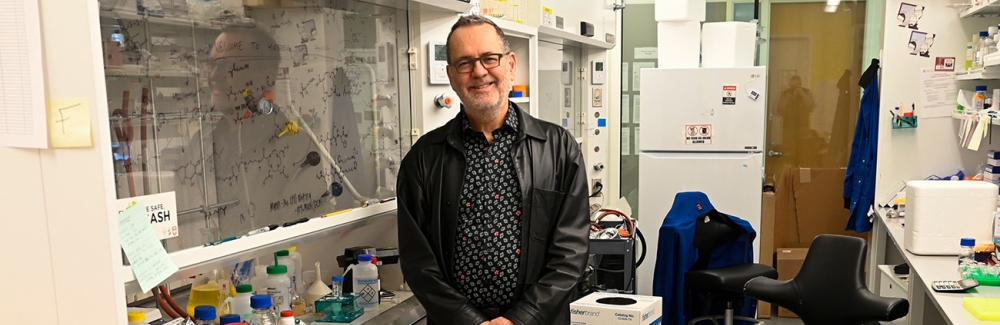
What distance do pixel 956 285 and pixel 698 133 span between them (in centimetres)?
263

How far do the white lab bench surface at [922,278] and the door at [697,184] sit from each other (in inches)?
32.8

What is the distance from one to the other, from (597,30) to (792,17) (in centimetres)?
198

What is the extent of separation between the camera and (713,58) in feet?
17.3

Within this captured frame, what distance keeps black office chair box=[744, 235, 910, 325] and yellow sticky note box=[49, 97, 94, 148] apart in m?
2.49

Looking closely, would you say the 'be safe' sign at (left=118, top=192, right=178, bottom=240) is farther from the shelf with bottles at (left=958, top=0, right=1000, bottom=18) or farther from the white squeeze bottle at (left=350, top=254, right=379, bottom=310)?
the shelf with bottles at (left=958, top=0, right=1000, bottom=18)

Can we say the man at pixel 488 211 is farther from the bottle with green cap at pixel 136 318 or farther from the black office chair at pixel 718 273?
the black office chair at pixel 718 273

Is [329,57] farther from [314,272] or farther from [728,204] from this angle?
[728,204]

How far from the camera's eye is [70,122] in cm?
140

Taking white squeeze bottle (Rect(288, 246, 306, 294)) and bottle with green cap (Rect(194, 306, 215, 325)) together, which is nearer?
bottle with green cap (Rect(194, 306, 215, 325))

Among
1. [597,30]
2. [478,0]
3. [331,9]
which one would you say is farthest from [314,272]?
[597,30]

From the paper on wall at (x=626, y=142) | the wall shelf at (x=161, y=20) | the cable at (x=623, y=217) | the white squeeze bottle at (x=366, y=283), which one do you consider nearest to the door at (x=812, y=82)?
the paper on wall at (x=626, y=142)

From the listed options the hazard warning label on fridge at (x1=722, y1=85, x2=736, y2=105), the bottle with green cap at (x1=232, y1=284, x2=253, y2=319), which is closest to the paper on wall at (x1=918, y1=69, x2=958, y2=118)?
the hazard warning label on fridge at (x1=722, y1=85, x2=736, y2=105)

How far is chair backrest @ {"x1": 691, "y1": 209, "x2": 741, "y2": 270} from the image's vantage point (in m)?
3.71

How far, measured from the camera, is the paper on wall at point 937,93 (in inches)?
163
